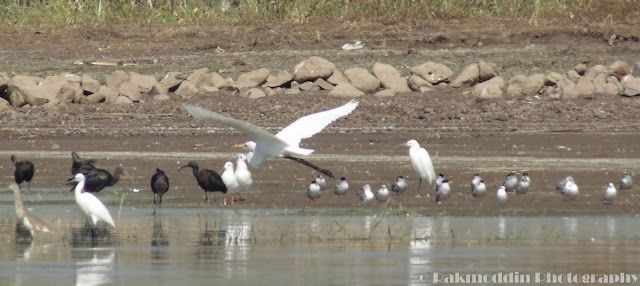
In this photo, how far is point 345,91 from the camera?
2173 centimetres

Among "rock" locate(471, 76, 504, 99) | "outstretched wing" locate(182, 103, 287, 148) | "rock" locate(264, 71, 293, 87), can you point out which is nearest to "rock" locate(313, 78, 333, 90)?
"rock" locate(264, 71, 293, 87)

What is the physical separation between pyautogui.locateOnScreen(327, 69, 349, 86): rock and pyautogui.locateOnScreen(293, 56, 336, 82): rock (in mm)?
75

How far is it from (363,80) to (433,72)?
135cm

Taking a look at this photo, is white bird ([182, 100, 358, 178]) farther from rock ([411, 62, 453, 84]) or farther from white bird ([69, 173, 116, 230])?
rock ([411, 62, 453, 84])

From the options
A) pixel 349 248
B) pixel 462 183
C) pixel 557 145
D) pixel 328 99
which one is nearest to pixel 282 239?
pixel 349 248

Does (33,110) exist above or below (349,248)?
above

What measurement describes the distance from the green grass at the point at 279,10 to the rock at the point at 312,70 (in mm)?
4459

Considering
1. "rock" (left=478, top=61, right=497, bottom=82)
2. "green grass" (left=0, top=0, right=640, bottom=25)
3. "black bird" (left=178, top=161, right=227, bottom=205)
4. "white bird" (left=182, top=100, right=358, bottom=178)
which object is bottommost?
"black bird" (left=178, top=161, right=227, bottom=205)

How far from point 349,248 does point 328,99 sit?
10953mm

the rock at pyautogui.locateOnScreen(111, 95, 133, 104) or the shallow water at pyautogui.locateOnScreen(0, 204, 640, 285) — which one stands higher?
the rock at pyautogui.locateOnScreen(111, 95, 133, 104)

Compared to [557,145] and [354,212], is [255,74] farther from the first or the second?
[354,212]

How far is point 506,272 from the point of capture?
365 inches

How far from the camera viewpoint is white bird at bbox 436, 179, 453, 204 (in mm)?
13565

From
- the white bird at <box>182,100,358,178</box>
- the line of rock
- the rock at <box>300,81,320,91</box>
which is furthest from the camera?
the rock at <box>300,81,320,91</box>
